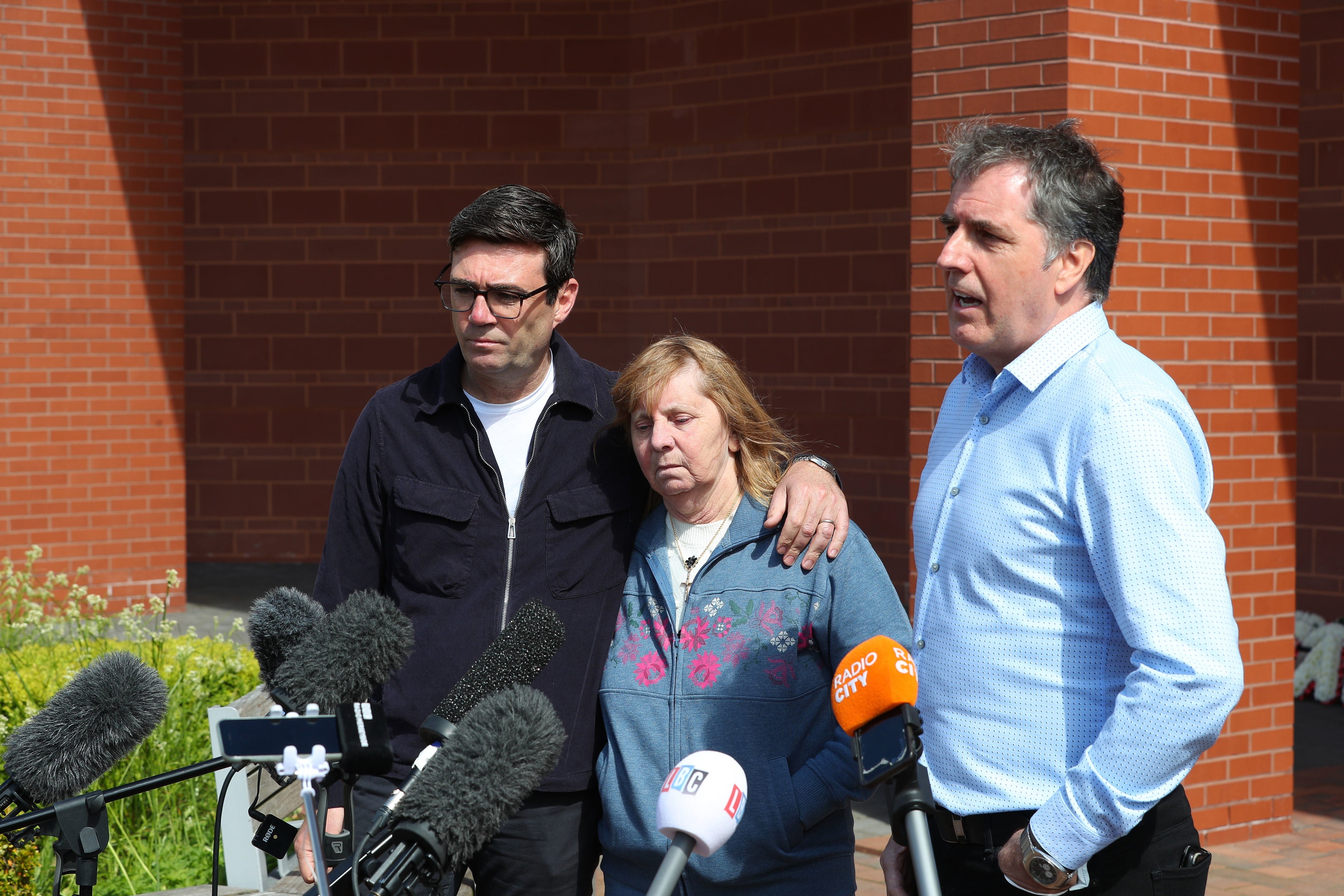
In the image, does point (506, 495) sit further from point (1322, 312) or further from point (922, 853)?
point (1322, 312)

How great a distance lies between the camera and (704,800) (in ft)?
5.92

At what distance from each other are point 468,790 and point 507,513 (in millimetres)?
1207

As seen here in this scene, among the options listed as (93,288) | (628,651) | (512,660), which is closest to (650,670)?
(628,651)

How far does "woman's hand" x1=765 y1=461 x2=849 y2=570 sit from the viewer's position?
9.07ft

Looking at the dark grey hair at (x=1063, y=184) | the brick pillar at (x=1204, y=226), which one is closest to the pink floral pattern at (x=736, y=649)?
the dark grey hair at (x=1063, y=184)

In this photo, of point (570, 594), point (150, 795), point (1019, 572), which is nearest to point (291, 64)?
point (150, 795)

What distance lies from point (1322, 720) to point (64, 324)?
8.35 metres

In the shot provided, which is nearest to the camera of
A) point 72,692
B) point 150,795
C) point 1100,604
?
point 1100,604

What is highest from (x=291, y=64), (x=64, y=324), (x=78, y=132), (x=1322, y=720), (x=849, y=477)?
(x=291, y=64)

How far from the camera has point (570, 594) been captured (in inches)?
115

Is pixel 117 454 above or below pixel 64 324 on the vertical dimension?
below

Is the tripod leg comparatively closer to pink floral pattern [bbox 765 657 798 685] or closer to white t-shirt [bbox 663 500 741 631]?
pink floral pattern [bbox 765 657 798 685]

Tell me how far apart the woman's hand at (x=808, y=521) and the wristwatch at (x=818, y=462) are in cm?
11

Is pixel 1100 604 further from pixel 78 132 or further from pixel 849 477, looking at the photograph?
pixel 78 132
